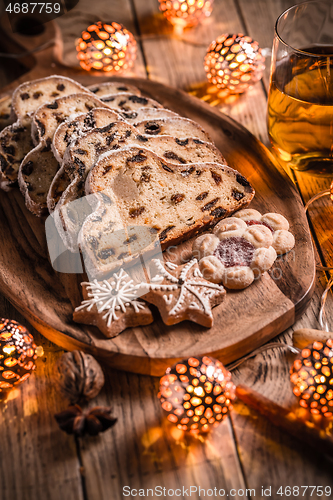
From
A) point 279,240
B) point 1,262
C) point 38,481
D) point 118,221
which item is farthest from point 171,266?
point 38,481

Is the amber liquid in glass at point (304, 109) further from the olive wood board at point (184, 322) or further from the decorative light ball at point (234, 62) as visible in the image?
the decorative light ball at point (234, 62)

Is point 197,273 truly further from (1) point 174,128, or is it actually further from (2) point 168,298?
(1) point 174,128

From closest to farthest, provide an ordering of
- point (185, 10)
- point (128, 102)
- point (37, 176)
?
point (37, 176)
point (128, 102)
point (185, 10)

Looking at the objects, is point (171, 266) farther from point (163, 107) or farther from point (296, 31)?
point (296, 31)

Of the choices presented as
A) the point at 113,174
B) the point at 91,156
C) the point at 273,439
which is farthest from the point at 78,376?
the point at 91,156

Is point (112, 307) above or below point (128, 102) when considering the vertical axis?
below

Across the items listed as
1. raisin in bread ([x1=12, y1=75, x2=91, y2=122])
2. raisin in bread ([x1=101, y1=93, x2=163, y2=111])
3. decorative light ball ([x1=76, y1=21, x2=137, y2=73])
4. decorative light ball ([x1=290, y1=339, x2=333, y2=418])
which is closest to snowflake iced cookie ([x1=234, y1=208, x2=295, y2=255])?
decorative light ball ([x1=290, y1=339, x2=333, y2=418])

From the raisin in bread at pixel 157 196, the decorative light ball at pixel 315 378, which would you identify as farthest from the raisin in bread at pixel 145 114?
the decorative light ball at pixel 315 378
